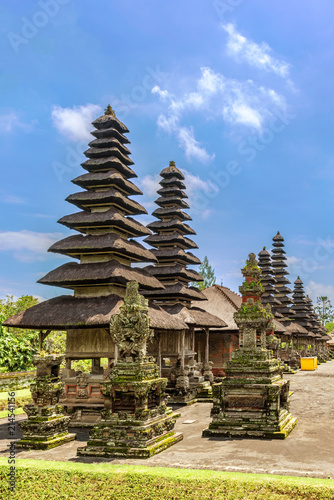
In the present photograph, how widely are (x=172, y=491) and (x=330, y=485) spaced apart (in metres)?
2.71

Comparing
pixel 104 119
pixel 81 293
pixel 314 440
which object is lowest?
pixel 314 440

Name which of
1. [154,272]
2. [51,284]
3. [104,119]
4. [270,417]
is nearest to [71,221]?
[51,284]

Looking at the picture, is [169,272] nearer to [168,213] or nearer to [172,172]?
[168,213]

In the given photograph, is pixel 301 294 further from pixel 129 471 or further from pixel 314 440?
pixel 129 471

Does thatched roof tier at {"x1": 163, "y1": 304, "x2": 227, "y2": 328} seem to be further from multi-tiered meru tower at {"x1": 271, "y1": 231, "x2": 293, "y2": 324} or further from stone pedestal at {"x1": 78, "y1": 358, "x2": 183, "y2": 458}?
multi-tiered meru tower at {"x1": 271, "y1": 231, "x2": 293, "y2": 324}

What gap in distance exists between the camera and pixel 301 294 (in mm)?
65188

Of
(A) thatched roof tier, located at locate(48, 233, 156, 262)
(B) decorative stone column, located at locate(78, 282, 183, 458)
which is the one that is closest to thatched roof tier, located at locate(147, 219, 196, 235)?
(A) thatched roof tier, located at locate(48, 233, 156, 262)

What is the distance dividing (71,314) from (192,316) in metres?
10.1

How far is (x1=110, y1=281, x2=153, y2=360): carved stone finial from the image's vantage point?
495 inches

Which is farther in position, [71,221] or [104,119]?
[104,119]

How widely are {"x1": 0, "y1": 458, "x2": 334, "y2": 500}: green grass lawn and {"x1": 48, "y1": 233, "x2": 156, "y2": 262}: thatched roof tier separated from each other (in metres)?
10.7

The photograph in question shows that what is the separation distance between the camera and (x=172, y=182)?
1220 inches

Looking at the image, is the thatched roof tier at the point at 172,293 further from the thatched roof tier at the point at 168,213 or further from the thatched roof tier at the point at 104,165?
the thatched roof tier at the point at 104,165

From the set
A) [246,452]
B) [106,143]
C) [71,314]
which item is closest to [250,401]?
[246,452]
